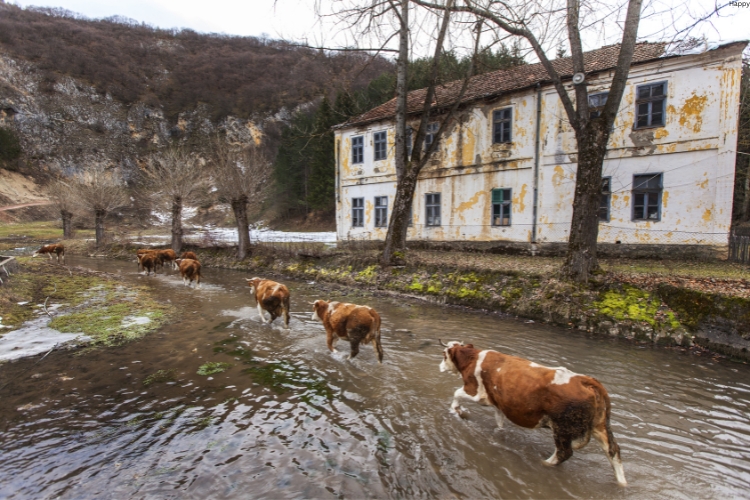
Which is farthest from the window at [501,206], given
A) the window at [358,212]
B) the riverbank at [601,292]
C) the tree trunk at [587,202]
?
the window at [358,212]

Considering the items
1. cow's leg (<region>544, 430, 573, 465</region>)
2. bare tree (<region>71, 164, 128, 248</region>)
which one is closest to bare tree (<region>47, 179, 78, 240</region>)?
bare tree (<region>71, 164, 128, 248</region>)

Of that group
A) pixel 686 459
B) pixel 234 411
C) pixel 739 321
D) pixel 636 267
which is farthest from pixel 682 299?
pixel 234 411

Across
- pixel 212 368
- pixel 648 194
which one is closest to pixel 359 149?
pixel 648 194

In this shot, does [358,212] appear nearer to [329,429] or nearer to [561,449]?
[329,429]

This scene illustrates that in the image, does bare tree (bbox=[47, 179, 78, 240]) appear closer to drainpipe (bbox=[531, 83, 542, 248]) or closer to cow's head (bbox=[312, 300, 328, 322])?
cow's head (bbox=[312, 300, 328, 322])

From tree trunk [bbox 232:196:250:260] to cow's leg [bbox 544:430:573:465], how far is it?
20162 millimetres

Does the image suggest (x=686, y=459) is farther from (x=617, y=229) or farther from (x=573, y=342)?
(x=617, y=229)

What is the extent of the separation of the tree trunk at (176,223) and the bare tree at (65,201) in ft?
46.3

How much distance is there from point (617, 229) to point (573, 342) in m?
10.1

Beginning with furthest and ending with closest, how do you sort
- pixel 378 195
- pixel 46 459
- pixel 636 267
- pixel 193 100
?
pixel 193 100 < pixel 378 195 < pixel 636 267 < pixel 46 459

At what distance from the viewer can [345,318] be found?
298 inches

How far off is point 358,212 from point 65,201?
27.9 meters

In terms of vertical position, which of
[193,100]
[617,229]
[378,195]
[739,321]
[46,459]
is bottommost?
[46,459]

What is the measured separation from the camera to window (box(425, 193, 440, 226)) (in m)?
22.2
